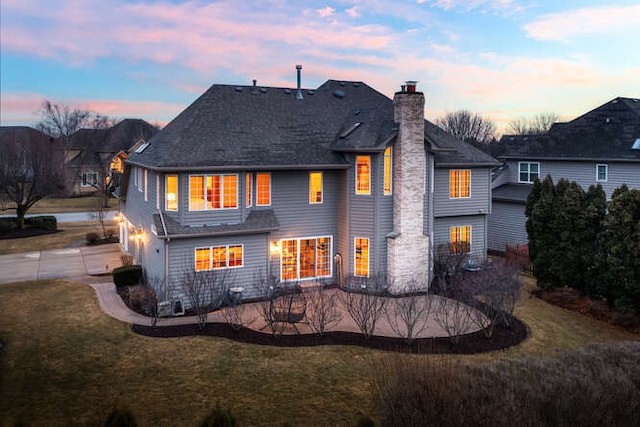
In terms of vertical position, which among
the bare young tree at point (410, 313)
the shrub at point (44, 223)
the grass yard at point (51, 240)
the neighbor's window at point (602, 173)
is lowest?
the bare young tree at point (410, 313)

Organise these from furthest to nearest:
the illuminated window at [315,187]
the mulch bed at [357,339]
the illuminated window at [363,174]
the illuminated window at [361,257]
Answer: the illuminated window at [315,187]
the illuminated window at [361,257]
the illuminated window at [363,174]
the mulch bed at [357,339]

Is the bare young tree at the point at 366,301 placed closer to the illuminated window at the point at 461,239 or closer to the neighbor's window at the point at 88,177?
the illuminated window at the point at 461,239

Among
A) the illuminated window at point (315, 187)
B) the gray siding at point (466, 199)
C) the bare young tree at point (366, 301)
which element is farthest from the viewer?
the gray siding at point (466, 199)

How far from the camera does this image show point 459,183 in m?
22.0

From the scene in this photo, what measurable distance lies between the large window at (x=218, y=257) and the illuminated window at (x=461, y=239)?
988 cm

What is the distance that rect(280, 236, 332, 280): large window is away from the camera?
62.3 ft

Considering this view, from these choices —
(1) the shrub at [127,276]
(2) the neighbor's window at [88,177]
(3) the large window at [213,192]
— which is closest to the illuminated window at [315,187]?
(3) the large window at [213,192]

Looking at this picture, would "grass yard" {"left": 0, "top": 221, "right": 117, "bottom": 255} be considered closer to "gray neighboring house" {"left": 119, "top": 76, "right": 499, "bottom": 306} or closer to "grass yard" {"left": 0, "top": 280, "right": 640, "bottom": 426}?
"gray neighboring house" {"left": 119, "top": 76, "right": 499, "bottom": 306}

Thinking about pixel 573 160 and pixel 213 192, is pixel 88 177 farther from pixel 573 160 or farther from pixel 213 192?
pixel 573 160

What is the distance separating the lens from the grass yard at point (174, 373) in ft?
31.5

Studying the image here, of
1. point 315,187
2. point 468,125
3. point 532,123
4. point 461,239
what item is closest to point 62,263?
point 315,187

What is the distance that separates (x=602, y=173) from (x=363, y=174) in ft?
48.0

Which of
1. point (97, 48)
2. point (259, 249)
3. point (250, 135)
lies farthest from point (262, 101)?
point (97, 48)

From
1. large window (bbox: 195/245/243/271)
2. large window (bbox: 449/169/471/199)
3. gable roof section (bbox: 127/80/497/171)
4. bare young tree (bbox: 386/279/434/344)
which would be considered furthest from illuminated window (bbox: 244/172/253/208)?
large window (bbox: 449/169/471/199)
